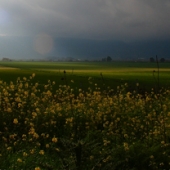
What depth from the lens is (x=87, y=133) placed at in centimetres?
820

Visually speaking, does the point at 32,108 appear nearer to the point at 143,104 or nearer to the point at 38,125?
the point at 38,125

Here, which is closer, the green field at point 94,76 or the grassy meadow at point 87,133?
the grassy meadow at point 87,133

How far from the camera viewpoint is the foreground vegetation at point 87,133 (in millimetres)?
6727

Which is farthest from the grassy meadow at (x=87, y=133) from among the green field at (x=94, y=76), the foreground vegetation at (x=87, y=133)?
the green field at (x=94, y=76)

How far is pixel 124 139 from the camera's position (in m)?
8.43

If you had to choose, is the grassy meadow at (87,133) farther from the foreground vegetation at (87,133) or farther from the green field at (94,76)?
the green field at (94,76)

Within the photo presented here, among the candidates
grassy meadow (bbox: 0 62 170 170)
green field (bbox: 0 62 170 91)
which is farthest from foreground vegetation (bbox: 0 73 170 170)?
green field (bbox: 0 62 170 91)

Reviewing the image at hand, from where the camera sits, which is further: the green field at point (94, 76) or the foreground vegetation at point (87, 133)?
the green field at point (94, 76)

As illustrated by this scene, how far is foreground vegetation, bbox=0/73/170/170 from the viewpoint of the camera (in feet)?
22.1

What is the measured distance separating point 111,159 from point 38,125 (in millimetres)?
3015

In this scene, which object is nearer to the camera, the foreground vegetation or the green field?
the foreground vegetation

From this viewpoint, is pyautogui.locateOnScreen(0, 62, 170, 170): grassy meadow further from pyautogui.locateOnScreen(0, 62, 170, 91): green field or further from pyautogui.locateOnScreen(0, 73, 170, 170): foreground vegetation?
pyautogui.locateOnScreen(0, 62, 170, 91): green field

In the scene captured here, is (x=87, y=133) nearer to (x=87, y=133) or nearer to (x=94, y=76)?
(x=87, y=133)

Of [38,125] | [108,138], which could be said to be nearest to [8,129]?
[38,125]
